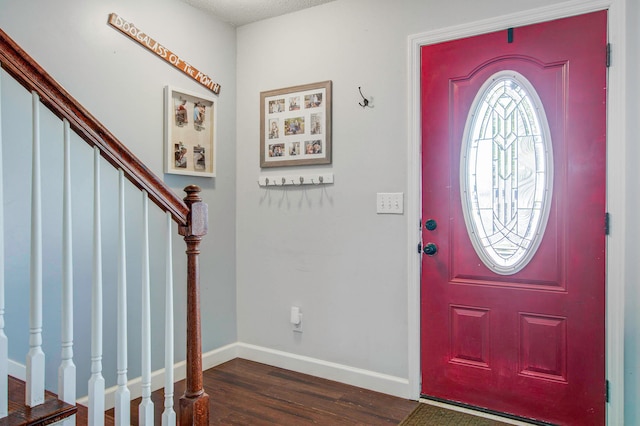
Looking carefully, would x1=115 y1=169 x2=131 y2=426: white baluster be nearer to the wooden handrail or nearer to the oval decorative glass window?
the wooden handrail

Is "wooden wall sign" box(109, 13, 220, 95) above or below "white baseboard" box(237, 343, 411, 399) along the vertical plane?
above

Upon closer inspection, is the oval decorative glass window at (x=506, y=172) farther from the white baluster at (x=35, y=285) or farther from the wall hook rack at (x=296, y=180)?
the white baluster at (x=35, y=285)

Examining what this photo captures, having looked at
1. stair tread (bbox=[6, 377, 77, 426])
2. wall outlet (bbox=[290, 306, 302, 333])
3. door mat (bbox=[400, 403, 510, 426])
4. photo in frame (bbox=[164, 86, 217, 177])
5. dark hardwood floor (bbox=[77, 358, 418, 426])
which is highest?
photo in frame (bbox=[164, 86, 217, 177])

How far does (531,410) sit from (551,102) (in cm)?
154

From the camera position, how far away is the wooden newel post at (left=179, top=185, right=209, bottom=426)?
5.47 feet

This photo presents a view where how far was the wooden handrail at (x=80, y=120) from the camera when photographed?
4.01 feet

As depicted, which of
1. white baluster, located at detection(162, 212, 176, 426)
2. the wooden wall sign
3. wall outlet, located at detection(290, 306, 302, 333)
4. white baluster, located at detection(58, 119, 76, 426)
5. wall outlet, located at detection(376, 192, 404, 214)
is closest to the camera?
white baluster, located at detection(58, 119, 76, 426)

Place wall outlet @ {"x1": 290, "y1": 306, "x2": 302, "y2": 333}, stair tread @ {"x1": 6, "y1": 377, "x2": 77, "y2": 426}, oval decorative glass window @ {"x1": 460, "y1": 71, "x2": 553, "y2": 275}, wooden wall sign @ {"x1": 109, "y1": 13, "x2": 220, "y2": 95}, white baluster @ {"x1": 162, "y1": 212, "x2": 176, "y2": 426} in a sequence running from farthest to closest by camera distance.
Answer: wall outlet @ {"x1": 290, "y1": 306, "x2": 302, "y2": 333} → wooden wall sign @ {"x1": 109, "y1": 13, "x2": 220, "y2": 95} → oval decorative glass window @ {"x1": 460, "y1": 71, "x2": 553, "y2": 275} → white baluster @ {"x1": 162, "y1": 212, "x2": 176, "y2": 426} → stair tread @ {"x1": 6, "y1": 377, "x2": 77, "y2": 426}

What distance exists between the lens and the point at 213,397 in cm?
252

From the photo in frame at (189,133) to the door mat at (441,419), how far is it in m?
1.94

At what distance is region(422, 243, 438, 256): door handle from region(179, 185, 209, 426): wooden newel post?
131 centimetres

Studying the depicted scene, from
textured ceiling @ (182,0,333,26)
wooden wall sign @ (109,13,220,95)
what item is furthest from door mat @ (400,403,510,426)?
textured ceiling @ (182,0,333,26)

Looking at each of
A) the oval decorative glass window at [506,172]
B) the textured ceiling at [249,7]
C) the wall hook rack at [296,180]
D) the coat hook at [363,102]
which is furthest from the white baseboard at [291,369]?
the textured ceiling at [249,7]

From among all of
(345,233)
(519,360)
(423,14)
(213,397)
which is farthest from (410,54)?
(213,397)
